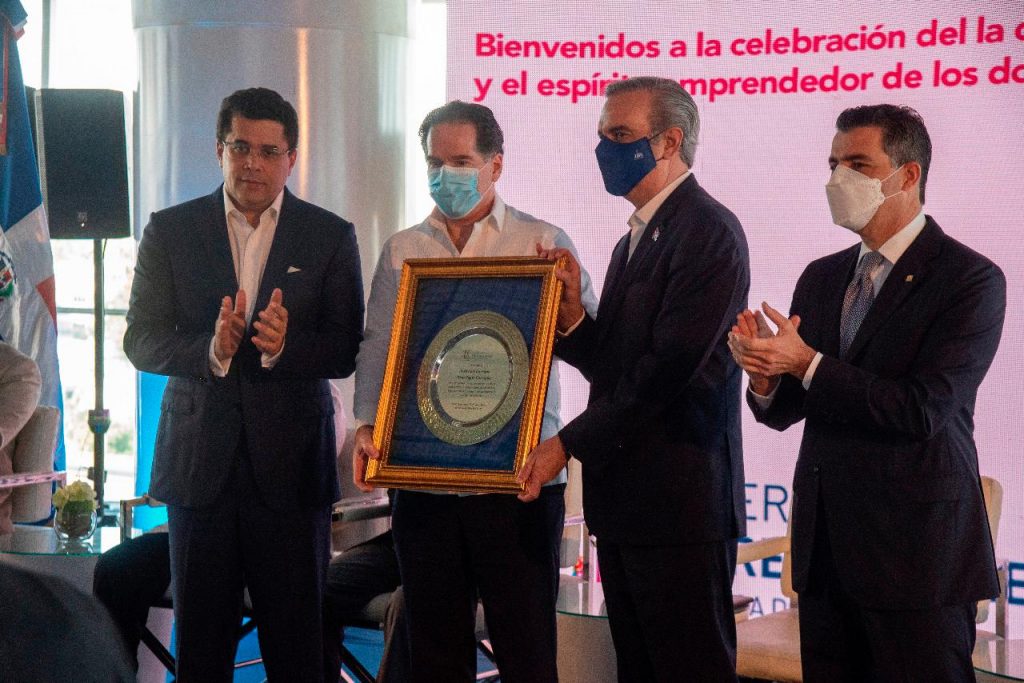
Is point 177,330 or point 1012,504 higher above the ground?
point 177,330

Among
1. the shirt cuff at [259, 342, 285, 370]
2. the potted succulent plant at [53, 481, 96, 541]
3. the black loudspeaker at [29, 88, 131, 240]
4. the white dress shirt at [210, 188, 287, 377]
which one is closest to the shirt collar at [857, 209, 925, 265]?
the shirt cuff at [259, 342, 285, 370]

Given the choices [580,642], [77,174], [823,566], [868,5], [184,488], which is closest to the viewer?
[823,566]

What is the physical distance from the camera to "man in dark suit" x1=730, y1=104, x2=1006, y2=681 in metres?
2.47

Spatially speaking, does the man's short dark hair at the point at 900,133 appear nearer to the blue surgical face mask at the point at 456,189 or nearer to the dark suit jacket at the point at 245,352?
the blue surgical face mask at the point at 456,189

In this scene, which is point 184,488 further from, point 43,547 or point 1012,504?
point 1012,504

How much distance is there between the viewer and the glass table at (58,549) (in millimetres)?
3848

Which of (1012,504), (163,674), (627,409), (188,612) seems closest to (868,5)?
(1012,504)

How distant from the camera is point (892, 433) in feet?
8.26

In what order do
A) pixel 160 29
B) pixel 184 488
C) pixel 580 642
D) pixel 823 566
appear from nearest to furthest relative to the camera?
pixel 823 566, pixel 184 488, pixel 580 642, pixel 160 29

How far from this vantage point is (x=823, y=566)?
2.63m

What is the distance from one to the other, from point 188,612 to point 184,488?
0.33 meters

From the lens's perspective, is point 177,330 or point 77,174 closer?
point 177,330

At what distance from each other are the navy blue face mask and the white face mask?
0.42m

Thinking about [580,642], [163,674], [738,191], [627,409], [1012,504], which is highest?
[738,191]
